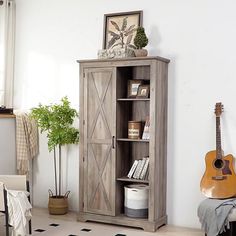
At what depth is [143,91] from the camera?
191 inches

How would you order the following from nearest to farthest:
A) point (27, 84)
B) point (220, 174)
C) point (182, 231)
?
point (220, 174) → point (182, 231) → point (27, 84)

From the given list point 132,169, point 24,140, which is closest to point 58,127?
point 24,140

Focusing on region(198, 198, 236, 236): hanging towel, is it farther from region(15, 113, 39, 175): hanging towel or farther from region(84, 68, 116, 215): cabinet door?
region(15, 113, 39, 175): hanging towel

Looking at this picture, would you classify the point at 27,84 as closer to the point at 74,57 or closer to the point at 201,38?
the point at 74,57

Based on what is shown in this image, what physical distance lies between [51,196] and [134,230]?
4.30ft

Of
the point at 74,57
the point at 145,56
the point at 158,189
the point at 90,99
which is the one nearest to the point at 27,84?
the point at 74,57

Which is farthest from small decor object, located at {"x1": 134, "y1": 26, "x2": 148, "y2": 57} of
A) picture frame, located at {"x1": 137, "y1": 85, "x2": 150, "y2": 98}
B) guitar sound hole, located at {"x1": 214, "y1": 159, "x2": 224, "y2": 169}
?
guitar sound hole, located at {"x1": 214, "y1": 159, "x2": 224, "y2": 169}

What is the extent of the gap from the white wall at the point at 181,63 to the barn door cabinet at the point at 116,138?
0.17 m

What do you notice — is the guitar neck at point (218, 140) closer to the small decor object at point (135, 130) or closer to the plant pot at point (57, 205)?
the small decor object at point (135, 130)

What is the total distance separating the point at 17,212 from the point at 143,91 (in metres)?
1.89

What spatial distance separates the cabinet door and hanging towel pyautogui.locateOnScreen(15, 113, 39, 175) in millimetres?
1006

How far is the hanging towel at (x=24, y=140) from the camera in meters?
5.61

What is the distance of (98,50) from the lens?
16.8ft

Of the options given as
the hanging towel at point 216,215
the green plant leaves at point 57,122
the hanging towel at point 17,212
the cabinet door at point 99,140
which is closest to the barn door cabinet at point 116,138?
the cabinet door at point 99,140
